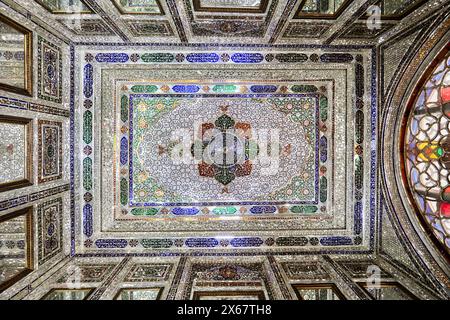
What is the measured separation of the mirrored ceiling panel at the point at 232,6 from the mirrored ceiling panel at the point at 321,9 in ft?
1.54

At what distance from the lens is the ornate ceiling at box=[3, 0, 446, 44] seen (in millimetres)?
3330

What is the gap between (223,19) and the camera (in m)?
3.73

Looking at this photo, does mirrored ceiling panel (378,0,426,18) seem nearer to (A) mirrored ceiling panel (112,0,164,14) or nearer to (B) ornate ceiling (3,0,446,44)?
(B) ornate ceiling (3,0,446,44)

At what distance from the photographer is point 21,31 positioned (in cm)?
329

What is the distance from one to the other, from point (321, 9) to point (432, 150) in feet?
6.79

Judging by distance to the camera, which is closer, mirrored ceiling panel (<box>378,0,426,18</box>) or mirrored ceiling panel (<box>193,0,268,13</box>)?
mirrored ceiling panel (<box>378,0,426,18</box>)

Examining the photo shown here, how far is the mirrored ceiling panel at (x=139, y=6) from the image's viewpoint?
3.39 metres

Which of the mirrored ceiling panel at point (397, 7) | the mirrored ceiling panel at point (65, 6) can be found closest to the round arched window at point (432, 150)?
the mirrored ceiling panel at point (397, 7)

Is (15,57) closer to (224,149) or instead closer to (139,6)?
(139,6)

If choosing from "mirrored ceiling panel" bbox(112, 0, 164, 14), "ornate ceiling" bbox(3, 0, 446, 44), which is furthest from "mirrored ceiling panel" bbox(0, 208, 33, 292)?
"mirrored ceiling panel" bbox(112, 0, 164, 14)

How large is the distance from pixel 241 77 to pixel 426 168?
2711mm

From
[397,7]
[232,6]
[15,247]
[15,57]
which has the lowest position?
[15,247]

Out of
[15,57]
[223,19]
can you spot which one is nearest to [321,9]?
[223,19]

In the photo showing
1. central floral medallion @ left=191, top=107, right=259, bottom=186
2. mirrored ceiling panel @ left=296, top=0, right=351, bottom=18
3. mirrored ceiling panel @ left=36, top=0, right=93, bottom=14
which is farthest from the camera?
central floral medallion @ left=191, top=107, right=259, bottom=186
